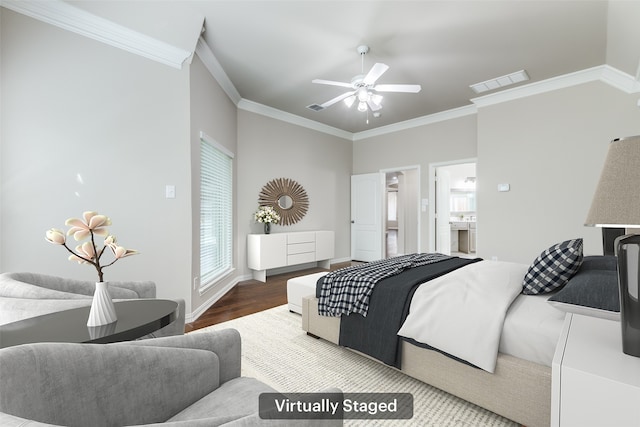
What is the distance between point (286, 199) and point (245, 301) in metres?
2.18

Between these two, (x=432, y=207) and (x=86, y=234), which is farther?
(x=432, y=207)

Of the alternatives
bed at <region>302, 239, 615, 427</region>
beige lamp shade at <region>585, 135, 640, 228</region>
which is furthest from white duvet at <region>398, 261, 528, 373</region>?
beige lamp shade at <region>585, 135, 640, 228</region>

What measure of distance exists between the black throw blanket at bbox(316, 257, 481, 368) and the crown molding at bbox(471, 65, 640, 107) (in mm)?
3493

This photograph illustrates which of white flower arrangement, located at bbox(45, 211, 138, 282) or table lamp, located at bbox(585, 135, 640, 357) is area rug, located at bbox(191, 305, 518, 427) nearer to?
table lamp, located at bbox(585, 135, 640, 357)

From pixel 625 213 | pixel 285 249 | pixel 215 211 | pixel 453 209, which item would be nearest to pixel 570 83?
pixel 625 213

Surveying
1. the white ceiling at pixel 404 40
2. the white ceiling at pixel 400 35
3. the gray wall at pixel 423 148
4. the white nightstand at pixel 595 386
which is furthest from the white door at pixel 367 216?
the white nightstand at pixel 595 386

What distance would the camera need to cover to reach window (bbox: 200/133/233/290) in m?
3.54

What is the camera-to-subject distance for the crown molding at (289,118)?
15.9ft

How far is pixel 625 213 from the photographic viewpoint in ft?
2.65

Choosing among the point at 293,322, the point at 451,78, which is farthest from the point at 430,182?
the point at 293,322

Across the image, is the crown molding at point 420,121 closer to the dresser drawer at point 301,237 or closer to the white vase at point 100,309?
the dresser drawer at point 301,237

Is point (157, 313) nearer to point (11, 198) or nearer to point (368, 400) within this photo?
point (368, 400)

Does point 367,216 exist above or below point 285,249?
above

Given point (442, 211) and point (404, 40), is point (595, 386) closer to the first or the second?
point (404, 40)
